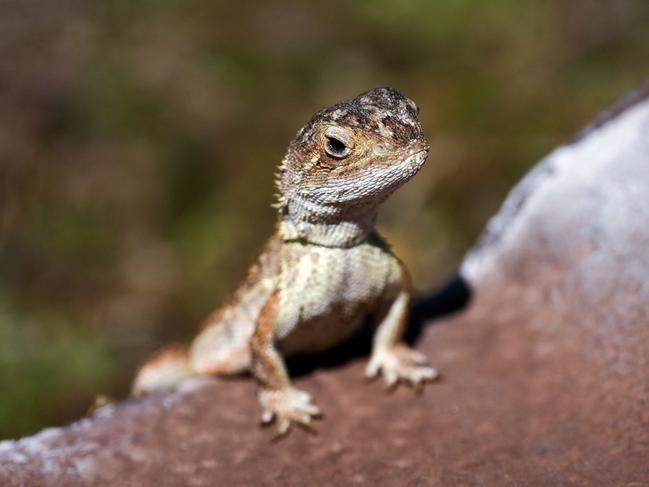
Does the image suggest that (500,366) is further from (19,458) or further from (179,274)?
(179,274)

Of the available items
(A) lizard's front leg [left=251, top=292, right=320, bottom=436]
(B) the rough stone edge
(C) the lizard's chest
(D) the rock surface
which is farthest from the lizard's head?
(B) the rough stone edge

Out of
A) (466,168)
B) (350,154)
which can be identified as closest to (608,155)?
(350,154)

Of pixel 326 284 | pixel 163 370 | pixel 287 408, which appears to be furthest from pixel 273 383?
pixel 163 370

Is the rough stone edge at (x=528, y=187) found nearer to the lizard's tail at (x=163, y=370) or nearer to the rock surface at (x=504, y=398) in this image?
the rock surface at (x=504, y=398)

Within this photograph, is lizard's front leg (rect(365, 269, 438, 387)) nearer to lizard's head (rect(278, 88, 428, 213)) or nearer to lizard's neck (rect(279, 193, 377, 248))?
lizard's neck (rect(279, 193, 377, 248))

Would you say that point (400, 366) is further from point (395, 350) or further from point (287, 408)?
point (287, 408)
